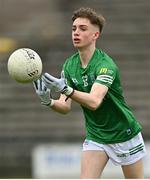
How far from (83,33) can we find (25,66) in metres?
0.66

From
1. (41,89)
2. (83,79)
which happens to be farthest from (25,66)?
(83,79)

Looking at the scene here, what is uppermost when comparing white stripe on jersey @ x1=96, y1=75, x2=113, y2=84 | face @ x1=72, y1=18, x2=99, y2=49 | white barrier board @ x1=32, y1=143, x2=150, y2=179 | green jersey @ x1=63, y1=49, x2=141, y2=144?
face @ x1=72, y1=18, x2=99, y2=49

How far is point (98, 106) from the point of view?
677 cm

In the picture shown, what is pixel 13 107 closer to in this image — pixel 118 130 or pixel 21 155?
pixel 21 155

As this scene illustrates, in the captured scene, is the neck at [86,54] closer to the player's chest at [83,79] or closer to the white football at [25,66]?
the player's chest at [83,79]

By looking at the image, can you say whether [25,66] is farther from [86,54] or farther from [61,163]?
[61,163]

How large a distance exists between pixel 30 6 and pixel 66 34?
1.28 meters

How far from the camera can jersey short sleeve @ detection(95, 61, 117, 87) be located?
6742mm

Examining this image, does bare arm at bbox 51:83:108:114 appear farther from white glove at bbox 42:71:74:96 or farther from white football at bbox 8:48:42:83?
white football at bbox 8:48:42:83

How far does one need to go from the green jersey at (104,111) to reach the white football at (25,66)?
1.50 ft

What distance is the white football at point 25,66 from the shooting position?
6711mm

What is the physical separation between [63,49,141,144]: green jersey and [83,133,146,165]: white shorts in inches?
1.8

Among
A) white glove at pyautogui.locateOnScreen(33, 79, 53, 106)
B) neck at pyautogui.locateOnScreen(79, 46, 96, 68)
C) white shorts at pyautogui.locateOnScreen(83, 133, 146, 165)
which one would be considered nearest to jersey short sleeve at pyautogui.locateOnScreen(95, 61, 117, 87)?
neck at pyautogui.locateOnScreen(79, 46, 96, 68)

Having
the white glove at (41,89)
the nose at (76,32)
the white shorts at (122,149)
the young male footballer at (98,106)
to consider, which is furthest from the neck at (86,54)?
the white shorts at (122,149)
